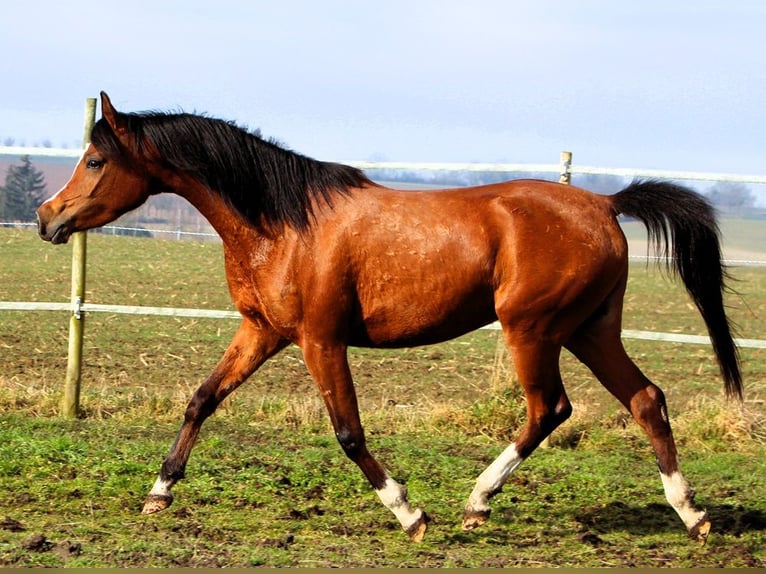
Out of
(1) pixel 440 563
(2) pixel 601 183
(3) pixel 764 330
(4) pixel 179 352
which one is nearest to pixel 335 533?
(1) pixel 440 563

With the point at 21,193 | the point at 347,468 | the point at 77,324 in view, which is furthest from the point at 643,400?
the point at 21,193

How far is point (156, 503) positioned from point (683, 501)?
8.59 ft

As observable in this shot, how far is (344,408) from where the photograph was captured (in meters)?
5.13

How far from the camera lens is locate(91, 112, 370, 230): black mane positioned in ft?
17.4

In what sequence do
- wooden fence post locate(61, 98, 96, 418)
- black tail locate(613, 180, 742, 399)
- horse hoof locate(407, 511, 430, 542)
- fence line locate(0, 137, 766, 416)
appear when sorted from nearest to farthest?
horse hoof locate(407, 511, 430, 542), black tail locate(613, 180, 742, 399), fence line locate(0, 137, 766, 416), wooden fence post locate(61, 98, 96, 418)

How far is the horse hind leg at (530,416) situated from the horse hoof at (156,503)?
1515 millimetres

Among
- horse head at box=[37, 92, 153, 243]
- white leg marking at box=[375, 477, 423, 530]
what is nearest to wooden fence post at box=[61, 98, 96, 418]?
horse head at box=[37, 92, 153, 243]

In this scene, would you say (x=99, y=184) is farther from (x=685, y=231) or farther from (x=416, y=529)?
(x=685, y=231)

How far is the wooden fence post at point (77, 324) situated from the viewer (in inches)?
303

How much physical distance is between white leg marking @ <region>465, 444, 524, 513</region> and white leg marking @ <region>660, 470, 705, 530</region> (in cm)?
75

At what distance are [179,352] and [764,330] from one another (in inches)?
355

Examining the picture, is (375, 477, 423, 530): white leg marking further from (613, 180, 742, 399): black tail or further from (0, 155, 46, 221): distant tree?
(0, 155, 46, 221): distant tree

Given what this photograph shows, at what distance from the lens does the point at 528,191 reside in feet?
17.4

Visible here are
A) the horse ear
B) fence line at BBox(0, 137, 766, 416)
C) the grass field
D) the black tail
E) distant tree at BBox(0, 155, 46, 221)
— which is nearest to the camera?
the grass field
